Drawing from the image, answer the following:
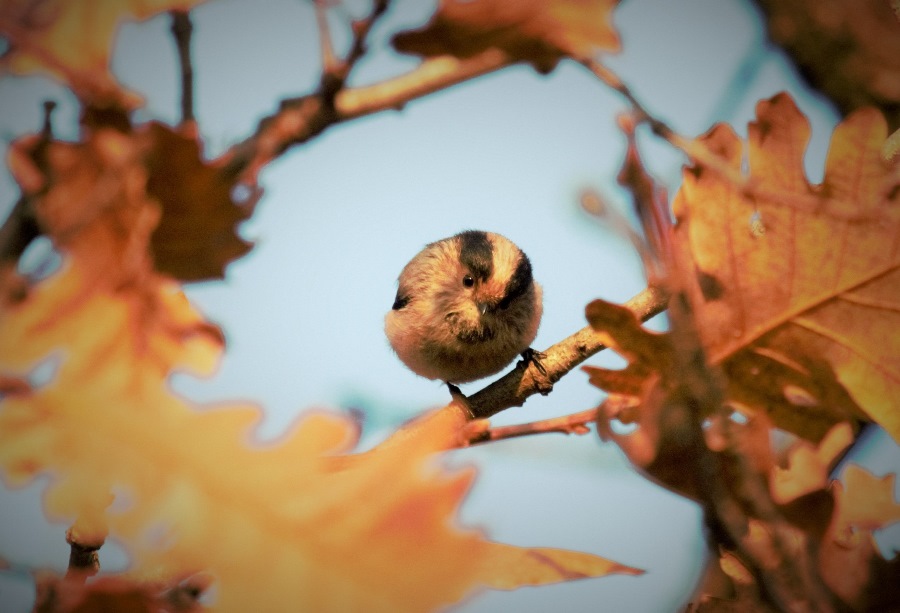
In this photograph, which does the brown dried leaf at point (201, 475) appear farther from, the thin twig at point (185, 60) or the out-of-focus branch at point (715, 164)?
the out-of-focus branch at point (715, 164)

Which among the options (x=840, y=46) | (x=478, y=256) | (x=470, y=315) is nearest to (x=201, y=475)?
(x=470, y=315)

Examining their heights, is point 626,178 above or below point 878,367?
above

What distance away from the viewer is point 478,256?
106 inches

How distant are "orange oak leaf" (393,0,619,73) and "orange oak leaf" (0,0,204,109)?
0.21 meters

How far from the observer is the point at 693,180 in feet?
2.31

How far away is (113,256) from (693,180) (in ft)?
1.68

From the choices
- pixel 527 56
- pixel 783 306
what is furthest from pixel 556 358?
pixel 527 56

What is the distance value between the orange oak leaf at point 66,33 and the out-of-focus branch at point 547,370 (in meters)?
0.69

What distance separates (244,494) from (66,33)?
39cm

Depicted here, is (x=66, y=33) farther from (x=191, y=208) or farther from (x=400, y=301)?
(x=400, y=301)

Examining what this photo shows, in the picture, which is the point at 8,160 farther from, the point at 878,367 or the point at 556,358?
the point at 556,358

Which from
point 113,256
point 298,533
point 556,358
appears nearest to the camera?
point 298,533

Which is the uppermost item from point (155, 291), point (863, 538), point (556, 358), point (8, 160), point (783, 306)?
point (8, 160)

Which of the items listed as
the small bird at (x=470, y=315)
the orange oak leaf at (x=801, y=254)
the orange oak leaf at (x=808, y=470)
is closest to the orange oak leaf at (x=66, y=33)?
the orange oak leaf at (x=801, y=254)
